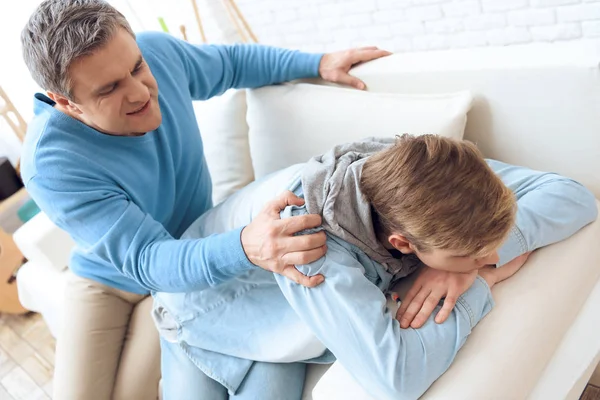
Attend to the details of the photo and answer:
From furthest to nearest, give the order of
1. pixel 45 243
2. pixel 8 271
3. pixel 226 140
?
pixel 8 271 → pixel 45 243 → pixel 226 140

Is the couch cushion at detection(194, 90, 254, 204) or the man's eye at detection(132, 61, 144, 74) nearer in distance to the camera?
the man's eye at detection(132, 61, 144, 74)

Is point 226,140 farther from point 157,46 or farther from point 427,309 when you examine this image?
point 427,309

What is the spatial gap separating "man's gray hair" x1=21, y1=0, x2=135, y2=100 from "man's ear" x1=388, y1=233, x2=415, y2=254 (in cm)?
60

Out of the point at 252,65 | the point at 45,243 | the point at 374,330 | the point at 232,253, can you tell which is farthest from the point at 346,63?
the point at 45,243

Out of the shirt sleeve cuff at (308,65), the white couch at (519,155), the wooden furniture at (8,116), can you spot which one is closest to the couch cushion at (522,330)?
the white couch at (519,155)

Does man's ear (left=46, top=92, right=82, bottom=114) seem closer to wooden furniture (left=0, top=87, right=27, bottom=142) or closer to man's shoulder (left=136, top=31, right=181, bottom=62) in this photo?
man's shoulder (left=136, top=31, right=181, bottom=62)

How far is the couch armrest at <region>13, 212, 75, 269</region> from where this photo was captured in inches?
63.0

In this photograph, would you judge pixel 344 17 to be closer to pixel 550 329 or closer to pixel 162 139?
pixel 162 139

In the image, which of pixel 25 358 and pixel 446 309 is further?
pixel 25 358

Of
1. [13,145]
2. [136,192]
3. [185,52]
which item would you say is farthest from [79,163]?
[13,145]

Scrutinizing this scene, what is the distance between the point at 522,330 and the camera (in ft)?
2.69

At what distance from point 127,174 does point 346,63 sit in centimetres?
61

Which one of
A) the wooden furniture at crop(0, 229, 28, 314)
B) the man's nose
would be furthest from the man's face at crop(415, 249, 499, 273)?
the wooden furniture at crop(0, 229, 28, 314)

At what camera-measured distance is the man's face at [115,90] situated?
913 mm
